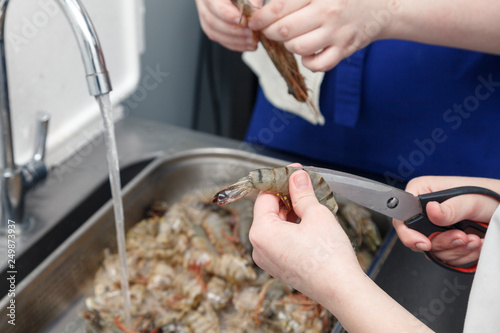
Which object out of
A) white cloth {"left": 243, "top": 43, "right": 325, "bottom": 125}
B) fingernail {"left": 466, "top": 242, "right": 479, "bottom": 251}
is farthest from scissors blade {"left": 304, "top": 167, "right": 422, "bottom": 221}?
white cloth {"left": 243, "top": 43, "right": 325, "bottom": 125}

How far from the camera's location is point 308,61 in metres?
0.95

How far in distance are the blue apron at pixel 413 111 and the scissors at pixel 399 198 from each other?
0.38m

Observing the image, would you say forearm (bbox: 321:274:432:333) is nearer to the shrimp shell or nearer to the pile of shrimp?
the shrimp shell

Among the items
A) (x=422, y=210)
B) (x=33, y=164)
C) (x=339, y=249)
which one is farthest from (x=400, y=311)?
(x=33, y=164)

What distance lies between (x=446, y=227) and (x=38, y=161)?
76 cm

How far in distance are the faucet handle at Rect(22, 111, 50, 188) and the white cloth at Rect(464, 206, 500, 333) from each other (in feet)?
2.60

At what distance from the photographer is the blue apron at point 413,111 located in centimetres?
112

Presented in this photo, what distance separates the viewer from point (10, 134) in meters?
0.96

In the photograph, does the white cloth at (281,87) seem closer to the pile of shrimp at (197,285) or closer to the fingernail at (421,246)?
the pile of shrimp at (197,285)

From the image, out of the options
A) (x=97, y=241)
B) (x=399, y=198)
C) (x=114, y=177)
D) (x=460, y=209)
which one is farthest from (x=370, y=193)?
(x=97, y=241)

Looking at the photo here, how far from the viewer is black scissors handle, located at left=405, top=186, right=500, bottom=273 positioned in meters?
0.81

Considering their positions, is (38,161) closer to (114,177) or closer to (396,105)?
(114,177)

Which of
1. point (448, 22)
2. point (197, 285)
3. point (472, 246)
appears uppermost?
point (448, 22)

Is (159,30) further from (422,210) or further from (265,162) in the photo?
(422,210)
